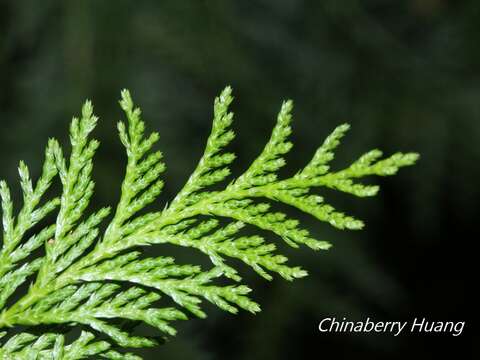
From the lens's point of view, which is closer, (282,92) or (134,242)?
(134,242)

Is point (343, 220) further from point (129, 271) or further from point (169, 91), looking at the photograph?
point (169, 91)

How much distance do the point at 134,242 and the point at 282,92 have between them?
2.96 meters

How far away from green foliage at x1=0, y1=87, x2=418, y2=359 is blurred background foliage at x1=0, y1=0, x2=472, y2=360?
2148 millimetres

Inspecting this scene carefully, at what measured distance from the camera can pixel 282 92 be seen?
3.93 metres

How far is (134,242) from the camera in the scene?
106cm

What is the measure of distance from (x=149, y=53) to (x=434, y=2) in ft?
6.78

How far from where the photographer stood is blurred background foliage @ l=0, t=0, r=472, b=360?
3.35m

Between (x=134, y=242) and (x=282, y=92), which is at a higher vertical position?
(x=282, y=92)

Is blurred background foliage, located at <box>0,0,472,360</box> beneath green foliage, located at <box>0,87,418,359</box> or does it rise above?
above

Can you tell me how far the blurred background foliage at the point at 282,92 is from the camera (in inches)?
132

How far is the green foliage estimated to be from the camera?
0.98 m

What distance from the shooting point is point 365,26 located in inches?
161

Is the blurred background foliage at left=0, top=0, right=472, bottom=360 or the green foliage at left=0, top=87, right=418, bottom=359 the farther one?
the blurred background foliage at left=0, top=0, right=472, bottom=360

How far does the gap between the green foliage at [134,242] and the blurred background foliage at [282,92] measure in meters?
2.15
